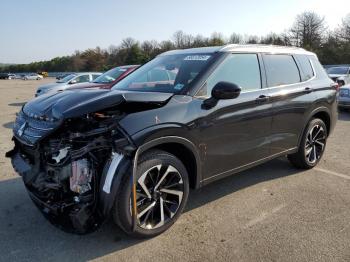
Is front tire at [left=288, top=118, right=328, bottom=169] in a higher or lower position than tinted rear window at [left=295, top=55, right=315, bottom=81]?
lower

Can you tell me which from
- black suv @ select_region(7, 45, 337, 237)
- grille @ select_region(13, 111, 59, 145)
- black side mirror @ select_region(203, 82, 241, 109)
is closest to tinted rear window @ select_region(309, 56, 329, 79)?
black suv @ select_region(7, 45, 337, 237)

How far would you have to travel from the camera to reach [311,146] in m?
5.41

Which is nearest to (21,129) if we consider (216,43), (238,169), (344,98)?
(238,169)

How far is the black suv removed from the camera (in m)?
3.00

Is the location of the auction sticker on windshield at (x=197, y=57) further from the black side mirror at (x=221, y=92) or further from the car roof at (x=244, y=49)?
the black side mirror at (x=221, y=92)

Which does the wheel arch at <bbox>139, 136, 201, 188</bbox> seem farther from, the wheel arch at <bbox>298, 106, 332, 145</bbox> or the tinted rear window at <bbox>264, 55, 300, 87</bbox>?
the wheel arch at <bbox>298, 106, 332, 145</bbox>

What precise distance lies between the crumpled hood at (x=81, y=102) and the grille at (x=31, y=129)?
64 mm

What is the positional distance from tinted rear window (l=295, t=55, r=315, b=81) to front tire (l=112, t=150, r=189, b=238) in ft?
8.94

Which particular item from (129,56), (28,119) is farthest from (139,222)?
(129,56)

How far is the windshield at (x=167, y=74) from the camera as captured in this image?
381 cm

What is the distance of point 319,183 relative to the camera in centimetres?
482

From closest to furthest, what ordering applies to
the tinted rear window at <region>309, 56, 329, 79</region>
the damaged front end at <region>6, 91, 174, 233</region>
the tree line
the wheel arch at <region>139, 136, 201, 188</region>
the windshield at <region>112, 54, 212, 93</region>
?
1. the damaged front end at <region>6, 91, 174, 233</region>
2. the wheel arch at <region>139, 136, 201, 188</region>
3. the windshield at <region>112, 54, 212, 93</region>
4. the tinted rear window at <region>309, 56, 329, 79</region>
5. the tree line

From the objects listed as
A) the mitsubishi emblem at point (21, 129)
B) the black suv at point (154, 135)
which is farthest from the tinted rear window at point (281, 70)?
the mitsubishi emblem at point (21, 129)

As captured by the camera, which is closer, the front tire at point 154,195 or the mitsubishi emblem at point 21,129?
the front tire at point 154,195
